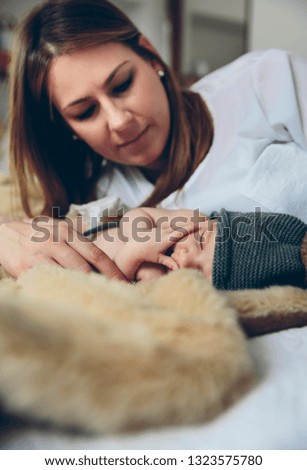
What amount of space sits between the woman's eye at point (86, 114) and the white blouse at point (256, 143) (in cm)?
19

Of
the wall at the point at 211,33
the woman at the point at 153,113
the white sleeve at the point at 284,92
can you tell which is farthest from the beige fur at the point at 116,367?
the wall at the point at 211,33

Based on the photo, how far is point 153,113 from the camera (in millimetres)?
656

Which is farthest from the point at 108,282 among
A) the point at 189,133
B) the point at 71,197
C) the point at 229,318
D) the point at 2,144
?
the point at 2,144

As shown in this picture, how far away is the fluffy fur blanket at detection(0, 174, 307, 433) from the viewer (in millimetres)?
208

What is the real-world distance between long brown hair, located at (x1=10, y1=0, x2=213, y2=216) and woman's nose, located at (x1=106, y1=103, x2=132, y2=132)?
0.10 metres

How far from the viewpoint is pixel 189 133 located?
67 centimetres

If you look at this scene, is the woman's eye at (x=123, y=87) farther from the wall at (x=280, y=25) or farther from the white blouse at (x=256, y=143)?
the wall at (x=280, y=25)

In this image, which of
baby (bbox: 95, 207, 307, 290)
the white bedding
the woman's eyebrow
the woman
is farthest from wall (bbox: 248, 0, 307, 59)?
the white bedding

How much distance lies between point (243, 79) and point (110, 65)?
0.21 meters

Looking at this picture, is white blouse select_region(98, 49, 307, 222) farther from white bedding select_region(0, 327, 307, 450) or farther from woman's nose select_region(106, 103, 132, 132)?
white bedding select_region(0, 327, 307, 450)

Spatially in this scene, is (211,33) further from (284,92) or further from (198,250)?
(198,250)

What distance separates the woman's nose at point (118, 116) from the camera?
0.62 m

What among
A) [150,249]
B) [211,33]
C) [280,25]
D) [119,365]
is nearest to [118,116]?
[150,249]
